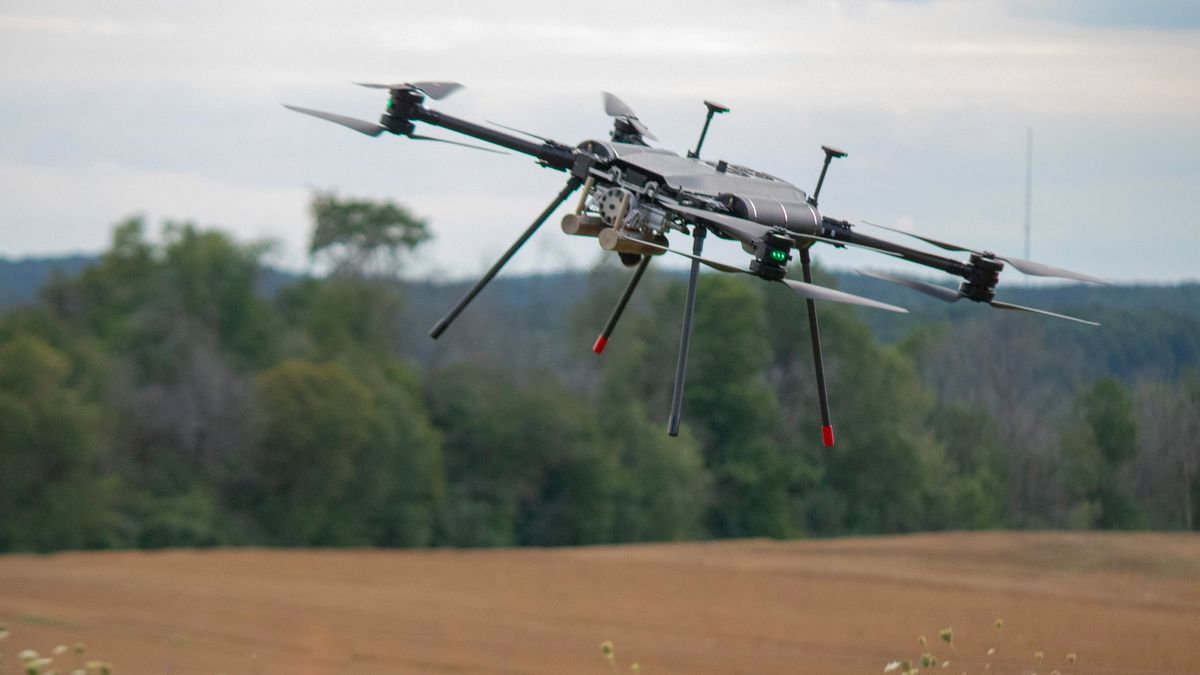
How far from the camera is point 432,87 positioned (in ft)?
32.8

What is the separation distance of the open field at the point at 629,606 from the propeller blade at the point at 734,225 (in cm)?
1056

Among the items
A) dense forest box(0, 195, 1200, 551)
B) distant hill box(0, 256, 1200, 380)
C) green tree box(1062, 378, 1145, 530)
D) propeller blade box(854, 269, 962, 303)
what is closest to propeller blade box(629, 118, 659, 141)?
propeller blade box(854, 269, 962, 303)

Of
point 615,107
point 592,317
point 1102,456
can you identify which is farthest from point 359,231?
point 615,107

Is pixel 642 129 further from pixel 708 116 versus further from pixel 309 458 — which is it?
pixel 309 458

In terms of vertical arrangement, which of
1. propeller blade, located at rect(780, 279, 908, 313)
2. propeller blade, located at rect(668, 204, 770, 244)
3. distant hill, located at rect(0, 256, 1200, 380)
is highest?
propeller blade, located at rect(668, 204, 770, 244)

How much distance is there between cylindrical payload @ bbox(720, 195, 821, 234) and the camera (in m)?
9.50

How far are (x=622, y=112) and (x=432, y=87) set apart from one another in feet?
4.74

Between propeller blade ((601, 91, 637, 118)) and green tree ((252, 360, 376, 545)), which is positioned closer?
propeller blade ((601, 91, 637, 118))

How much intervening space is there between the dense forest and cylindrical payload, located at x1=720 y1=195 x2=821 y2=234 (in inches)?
1143

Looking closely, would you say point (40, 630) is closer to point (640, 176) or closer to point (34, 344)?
point (640, 176)

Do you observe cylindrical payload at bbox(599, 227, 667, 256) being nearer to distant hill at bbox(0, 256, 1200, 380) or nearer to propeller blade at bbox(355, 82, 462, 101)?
propeller blade at bbox(355, 82, 462, 101)

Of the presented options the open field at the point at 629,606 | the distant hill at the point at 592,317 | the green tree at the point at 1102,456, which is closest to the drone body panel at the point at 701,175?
the open field at the point at 629,606

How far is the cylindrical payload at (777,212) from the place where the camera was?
374 inches

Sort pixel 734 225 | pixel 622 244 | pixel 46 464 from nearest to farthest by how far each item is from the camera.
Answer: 1. pixel 734 225
2. pixel 622 244
3. pixel 46 464
